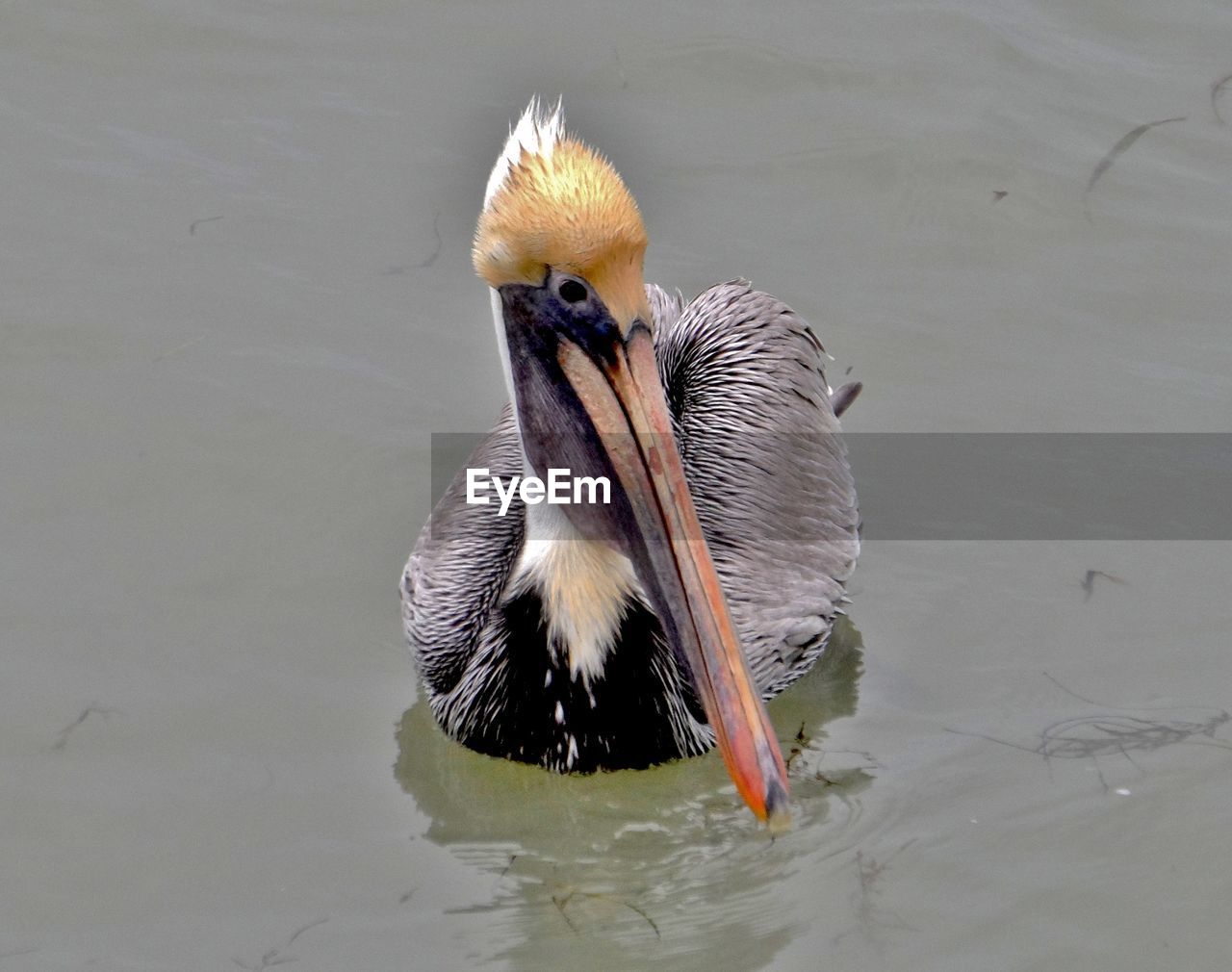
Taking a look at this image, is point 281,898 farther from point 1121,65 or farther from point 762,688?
point 1121,65

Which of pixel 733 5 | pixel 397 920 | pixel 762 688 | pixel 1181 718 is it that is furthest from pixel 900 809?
pixel 733 5

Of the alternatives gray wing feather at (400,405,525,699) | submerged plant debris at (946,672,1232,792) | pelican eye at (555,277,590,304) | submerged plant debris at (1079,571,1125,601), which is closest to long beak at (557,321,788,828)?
pelican eye at (555,277,590,304)

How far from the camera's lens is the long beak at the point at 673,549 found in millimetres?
4340

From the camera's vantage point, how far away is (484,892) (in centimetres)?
470

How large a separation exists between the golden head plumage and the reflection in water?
1412mm

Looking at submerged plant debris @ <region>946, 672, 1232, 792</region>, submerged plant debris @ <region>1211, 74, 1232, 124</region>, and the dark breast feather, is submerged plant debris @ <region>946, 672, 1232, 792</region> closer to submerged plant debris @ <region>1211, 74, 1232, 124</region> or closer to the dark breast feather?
the dark breast feather

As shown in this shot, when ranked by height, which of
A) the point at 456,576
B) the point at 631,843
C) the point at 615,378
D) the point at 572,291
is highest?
the point at 572,291

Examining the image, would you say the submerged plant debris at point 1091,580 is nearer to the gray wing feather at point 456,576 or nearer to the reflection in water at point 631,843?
the reflection in water at point 631,843

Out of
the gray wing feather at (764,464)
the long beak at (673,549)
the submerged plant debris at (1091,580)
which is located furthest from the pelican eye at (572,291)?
the submerged plant debris at (1091,580)

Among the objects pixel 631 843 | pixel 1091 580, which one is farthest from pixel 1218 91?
pixel 631 843

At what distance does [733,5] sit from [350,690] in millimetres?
4229

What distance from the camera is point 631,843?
488cm

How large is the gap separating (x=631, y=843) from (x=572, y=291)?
151 centimetres
